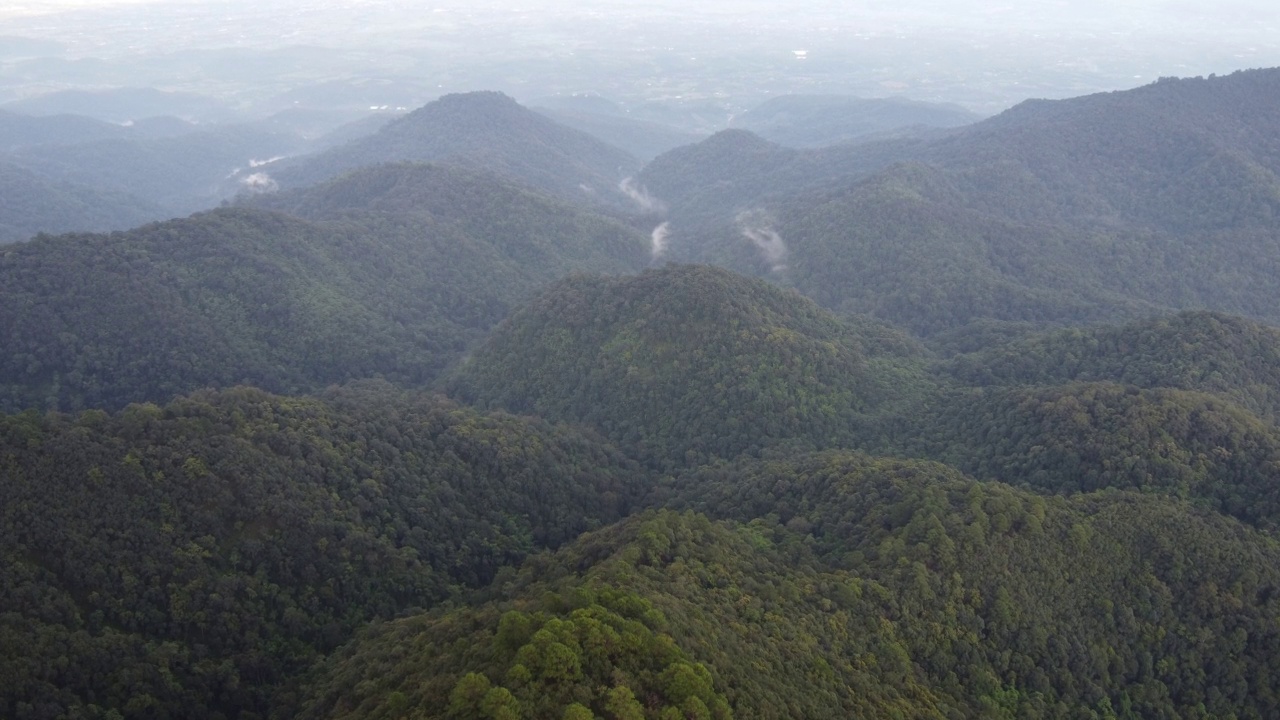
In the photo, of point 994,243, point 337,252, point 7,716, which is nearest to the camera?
point 7,716

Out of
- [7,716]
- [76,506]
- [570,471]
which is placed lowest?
[570,471]

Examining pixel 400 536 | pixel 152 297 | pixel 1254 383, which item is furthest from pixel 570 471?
pixel 1254 383

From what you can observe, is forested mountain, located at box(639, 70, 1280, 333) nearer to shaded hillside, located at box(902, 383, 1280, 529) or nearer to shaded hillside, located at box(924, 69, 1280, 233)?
shaded hillside, located at box(924, 69, 1280, 233)

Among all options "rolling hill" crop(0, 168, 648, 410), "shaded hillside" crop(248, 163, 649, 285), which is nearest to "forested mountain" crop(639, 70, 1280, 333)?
"shaded hillside" crop(248, 163, 649, 285)

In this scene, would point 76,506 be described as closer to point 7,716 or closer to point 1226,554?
point 7,716

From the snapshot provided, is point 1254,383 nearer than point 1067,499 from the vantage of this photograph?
No

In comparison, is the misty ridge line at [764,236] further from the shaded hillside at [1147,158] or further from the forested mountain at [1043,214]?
the shaded hillside at [1147,158]

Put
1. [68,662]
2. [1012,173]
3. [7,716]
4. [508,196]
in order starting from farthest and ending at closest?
1. [1012,173]
2. [508,196]
3. [68,662]
4. [7,716]

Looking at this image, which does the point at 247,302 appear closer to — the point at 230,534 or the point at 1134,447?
the point at 230,534
